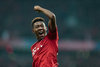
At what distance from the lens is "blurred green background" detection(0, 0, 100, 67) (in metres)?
12.5

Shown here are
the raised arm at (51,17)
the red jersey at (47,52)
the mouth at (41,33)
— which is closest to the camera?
the raised arm at (51,17)

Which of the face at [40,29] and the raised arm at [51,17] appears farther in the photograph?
the face at [40,29]

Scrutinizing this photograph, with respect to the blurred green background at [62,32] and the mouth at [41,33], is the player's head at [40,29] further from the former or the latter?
the blurred green background at [62,32]

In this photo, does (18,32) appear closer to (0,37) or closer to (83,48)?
(0,37)

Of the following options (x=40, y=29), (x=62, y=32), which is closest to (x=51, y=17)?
(x=40, y=29)

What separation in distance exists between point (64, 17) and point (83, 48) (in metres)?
2.29

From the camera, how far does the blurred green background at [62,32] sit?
1253 cm

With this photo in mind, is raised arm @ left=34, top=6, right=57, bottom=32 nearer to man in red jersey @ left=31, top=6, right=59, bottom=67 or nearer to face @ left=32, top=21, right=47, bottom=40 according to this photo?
man in red jersey @ left=31, top=6, right=59, bottom=67

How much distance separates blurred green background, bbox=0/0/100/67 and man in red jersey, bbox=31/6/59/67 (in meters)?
8.31

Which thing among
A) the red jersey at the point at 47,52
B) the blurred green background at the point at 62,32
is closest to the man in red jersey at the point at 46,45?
the red jersey at the point at 47,52

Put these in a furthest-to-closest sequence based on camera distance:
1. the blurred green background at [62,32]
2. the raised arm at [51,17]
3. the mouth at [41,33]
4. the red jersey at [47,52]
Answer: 1. the blurred green background at [62,32]
2. the mouth at [41,33]
3. the red jersey at [47,52]
4. the raised arm at [51,17]

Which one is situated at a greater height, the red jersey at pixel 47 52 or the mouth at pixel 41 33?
the mouth at pixel 41 33

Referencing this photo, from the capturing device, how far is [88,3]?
49.6 ft

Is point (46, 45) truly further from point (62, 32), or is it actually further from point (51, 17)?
point (62, 32)
